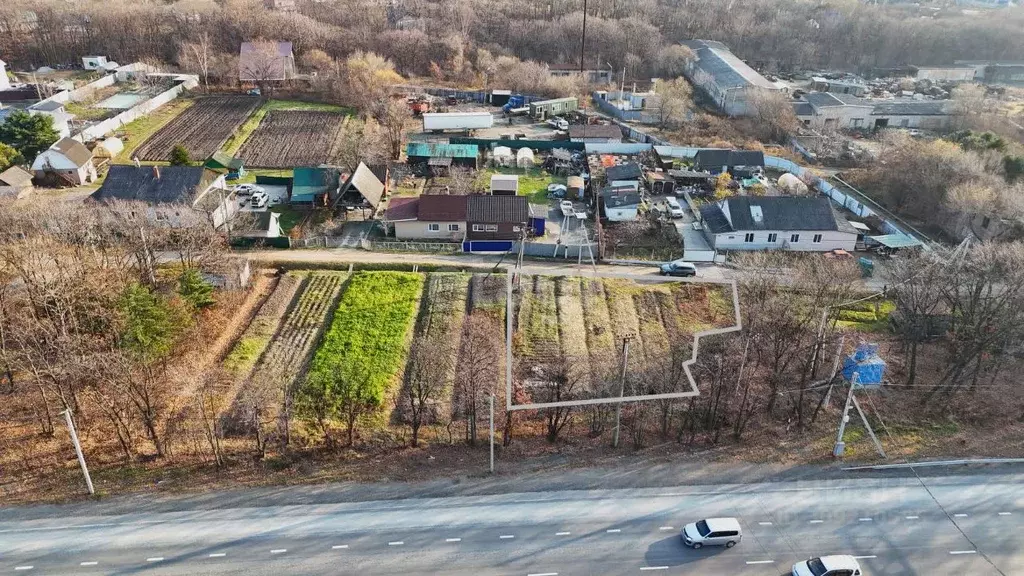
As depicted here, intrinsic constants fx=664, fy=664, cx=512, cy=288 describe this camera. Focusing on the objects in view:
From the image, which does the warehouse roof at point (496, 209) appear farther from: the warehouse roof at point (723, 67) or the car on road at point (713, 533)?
the warehouse roof at point (723, 67)

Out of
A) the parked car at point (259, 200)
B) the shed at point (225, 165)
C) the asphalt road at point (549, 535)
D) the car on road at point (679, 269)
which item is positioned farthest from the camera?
the shed at point (225, 165)

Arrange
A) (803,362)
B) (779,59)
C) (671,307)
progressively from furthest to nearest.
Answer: (779,59), (671,307), (803,362)

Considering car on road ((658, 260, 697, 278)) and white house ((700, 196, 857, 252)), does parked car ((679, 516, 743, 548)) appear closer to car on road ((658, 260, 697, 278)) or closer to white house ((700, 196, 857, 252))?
car on road ((658, 260, 697, 278))

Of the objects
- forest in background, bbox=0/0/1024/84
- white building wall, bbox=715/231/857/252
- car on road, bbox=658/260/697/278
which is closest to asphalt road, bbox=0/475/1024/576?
car on road, bbox=658/260/697/278

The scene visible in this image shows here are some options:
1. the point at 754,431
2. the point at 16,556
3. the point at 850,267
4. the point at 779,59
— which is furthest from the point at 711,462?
the point at 779,59

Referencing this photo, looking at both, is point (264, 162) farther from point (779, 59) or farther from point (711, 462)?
point (779, 59)

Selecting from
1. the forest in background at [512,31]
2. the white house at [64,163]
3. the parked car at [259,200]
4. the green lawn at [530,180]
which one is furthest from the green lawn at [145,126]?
the green lawn at [530,180]
